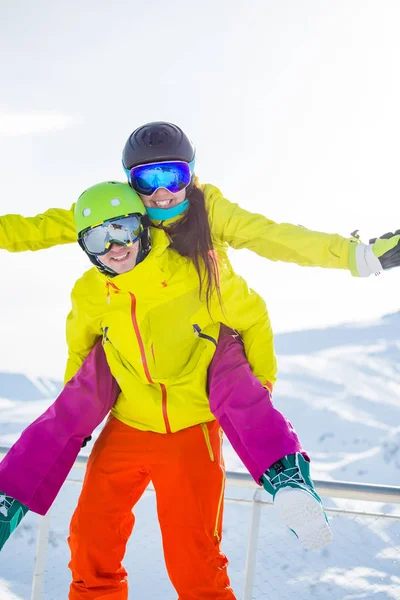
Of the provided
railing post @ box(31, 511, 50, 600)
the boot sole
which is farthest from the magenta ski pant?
railing post @ box(31, 511, 50, 600)

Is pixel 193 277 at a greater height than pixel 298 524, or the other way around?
pixel 193 277

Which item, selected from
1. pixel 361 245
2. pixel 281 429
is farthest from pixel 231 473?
pixel 361 245

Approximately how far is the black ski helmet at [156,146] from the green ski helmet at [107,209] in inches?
4.5

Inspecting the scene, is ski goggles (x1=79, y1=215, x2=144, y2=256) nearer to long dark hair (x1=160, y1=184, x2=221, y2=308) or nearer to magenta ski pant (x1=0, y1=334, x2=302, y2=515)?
long dark hair (x1=160, y1=184, x2=221, y2=308)

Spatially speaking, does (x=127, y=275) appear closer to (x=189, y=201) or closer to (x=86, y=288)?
(x=86, y=288)

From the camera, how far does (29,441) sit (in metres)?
1.87

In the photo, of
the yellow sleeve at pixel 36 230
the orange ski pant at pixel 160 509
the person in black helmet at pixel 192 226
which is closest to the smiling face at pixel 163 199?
the person in black helmet at pixel 192 226

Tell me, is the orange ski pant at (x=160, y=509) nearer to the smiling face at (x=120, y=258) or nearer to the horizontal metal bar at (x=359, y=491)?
the horizontal metal bar at (x=359, y=491)

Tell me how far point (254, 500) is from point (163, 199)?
3.27 ft

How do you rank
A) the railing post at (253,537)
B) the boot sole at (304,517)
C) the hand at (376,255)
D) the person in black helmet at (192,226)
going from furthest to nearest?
the railing post at (253,537)
the person in black helmet at (192,226)
the hand at (376,255)
the boot sole at (304,517)

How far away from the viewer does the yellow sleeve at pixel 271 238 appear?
178 centimetres

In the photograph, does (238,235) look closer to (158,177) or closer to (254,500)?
(158,177)

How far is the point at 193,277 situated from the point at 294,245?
0.34m

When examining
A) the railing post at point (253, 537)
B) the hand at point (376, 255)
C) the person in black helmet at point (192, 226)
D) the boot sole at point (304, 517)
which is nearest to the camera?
the boot sole at point (304, 517)
